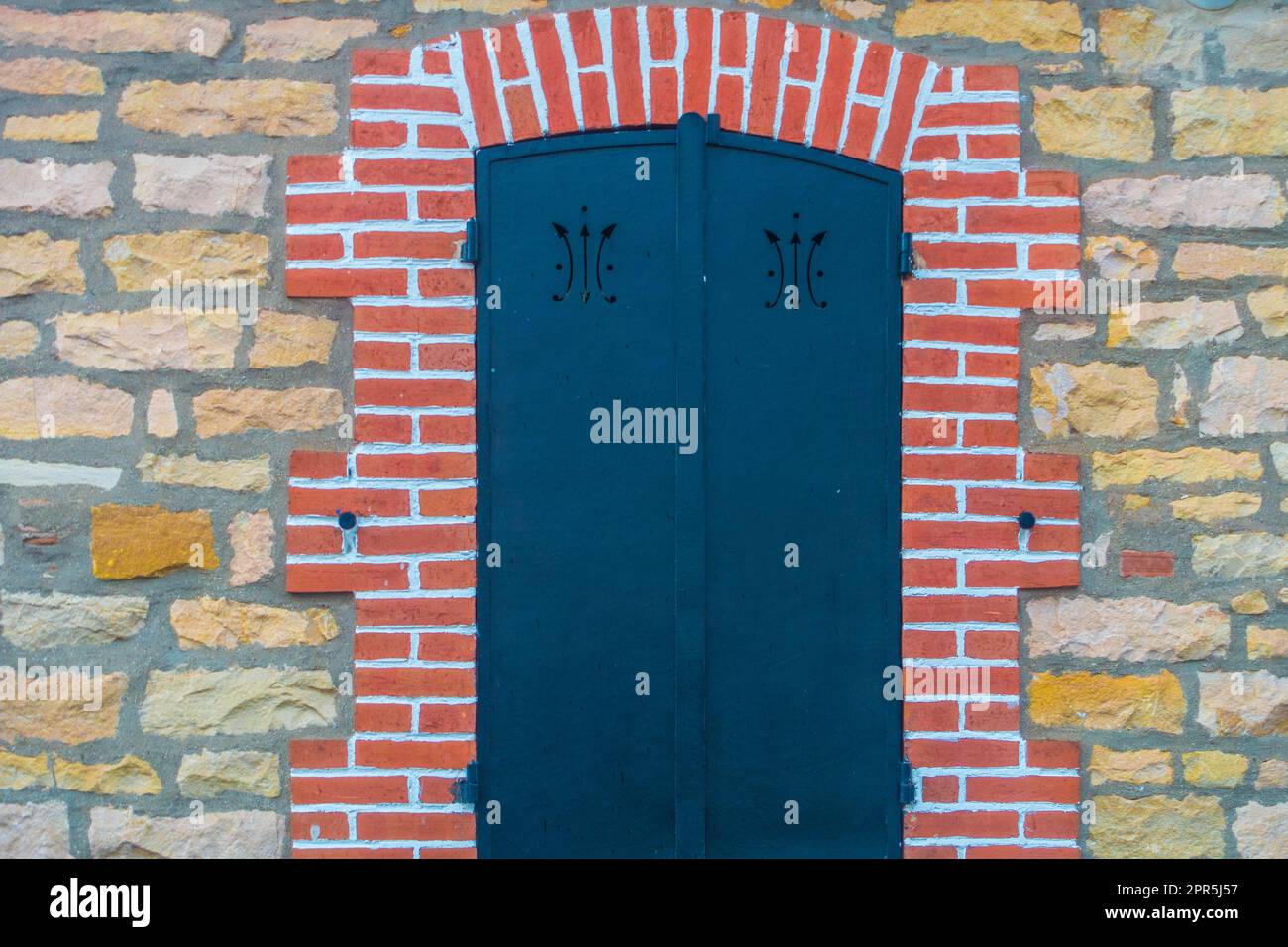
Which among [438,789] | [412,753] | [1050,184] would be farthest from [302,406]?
[1050,184]

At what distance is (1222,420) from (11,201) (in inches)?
124

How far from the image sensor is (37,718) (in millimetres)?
2529

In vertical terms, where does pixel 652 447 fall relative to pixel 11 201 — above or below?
below

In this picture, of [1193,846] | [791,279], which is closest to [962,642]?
[1193,846]

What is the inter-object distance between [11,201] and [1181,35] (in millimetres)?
3047

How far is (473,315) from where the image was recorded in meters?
2.56

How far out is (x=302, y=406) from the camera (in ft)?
8.36

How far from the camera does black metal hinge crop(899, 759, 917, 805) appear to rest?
255 cm

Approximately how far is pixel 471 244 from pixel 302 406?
1.95 ft

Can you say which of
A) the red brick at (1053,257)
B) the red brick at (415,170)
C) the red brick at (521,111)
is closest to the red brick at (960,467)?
the red brick at (1053,257)

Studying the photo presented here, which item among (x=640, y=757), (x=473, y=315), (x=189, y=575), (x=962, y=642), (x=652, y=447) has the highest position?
(x=473, y=315)

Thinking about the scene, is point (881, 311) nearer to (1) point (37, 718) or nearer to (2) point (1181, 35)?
(2) point (1181, 35)

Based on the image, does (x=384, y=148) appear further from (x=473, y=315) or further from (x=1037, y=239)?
(x=1037, y=239)

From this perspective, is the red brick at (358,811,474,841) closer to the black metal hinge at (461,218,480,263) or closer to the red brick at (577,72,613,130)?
the black metal hinge at (461,218,480,263)
